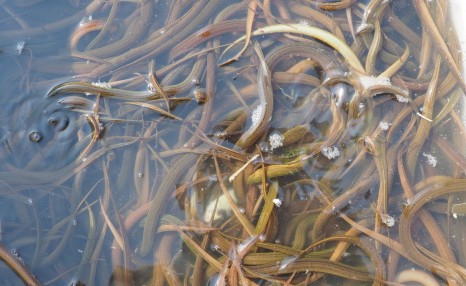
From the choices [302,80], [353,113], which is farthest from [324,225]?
[302,80]

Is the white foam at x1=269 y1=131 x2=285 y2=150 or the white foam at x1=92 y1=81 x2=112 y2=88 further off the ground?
the white foam at x1=92 y1=81 x2=112 y2=88

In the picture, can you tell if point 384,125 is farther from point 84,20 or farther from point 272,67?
point 84,20

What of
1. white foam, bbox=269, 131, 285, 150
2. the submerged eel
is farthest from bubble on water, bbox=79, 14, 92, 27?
white foam, bbox=269, 131, 285, 150

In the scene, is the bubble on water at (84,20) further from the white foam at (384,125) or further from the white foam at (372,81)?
the white foam at (384,125)

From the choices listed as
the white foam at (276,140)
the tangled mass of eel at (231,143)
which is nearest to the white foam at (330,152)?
the tangled mass of eel at (231,143)

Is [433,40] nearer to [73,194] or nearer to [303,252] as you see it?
[303,252]

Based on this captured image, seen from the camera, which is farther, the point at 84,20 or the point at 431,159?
the point at 84,20

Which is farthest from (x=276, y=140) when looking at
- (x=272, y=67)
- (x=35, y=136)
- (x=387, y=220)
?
(x=35, y=136)

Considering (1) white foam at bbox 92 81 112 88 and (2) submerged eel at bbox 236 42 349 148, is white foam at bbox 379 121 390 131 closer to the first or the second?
(2) submerged eel at bbox 236 42 349 148
